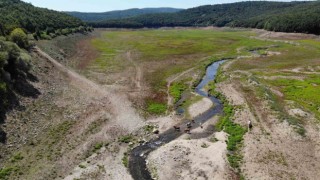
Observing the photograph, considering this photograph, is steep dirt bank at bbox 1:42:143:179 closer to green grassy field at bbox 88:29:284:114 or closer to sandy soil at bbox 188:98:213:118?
green grassy field at bbox 88:29:284:114

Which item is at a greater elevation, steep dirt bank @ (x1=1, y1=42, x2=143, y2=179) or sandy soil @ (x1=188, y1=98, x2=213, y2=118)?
steep dirt bank @ (x1=1, y1=42, x2=143, y2=179)

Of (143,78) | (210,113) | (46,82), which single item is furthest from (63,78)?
(210,113)

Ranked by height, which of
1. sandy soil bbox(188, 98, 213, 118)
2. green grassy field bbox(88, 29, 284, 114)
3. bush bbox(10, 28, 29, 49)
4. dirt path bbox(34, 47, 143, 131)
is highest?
bush bbox(10, 28, 29, 49)

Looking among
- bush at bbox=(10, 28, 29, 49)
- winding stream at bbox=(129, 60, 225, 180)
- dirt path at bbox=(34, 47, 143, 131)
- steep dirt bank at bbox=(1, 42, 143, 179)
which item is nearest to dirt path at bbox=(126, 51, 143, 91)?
steep dirt bank at bbox=(1, 42, 143, 179)

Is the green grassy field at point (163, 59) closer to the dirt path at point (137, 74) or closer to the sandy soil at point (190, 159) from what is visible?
the dirt path at point (137, 74)

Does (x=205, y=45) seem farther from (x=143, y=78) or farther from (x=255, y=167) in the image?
(x=255, y=167)

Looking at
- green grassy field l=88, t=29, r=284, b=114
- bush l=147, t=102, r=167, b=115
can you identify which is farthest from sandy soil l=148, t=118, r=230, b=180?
green grassy field l=88, t=29, r=284, b=114

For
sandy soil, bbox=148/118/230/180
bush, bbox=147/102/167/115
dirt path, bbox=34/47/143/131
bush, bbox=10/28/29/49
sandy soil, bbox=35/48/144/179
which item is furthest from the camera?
bush, bbox=10/28/29/49

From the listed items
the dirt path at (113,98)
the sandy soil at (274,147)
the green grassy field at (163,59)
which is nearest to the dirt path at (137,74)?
the green grassy field at (163,59)

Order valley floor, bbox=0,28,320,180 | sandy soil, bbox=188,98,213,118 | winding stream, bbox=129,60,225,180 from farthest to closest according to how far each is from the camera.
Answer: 1. sandy soil, bbox=188,98,213,118
2. valley floor, bbox=0,28,320,180
3. winding stream, bbox=129,60,225,180

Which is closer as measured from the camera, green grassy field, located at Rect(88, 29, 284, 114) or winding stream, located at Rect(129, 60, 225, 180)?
winding stream, located at Rect(129, 60, 225, 180)

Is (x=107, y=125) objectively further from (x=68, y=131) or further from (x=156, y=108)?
(x=156, y=108)
